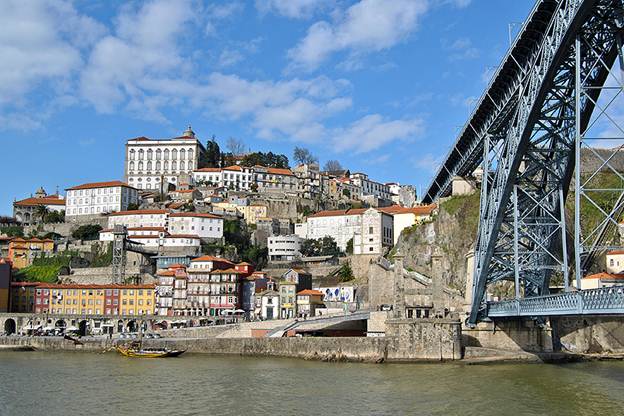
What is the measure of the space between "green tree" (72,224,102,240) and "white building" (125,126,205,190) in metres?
22.3

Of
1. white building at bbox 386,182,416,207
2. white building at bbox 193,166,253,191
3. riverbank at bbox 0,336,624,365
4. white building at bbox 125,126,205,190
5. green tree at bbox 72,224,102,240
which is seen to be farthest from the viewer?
white building at bbox 386,182,416,207

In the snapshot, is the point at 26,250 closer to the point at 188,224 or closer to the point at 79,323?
the point at 188,224

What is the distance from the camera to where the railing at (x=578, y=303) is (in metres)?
15.8

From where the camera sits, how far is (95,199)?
263 ft

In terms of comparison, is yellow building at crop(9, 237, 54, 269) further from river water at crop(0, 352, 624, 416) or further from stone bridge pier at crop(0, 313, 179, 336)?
river water at crop(0, 352, 624, 416)

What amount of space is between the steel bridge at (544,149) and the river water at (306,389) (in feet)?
9.73

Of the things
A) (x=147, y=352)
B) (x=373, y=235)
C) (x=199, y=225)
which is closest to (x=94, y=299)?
(x=199, y=225)

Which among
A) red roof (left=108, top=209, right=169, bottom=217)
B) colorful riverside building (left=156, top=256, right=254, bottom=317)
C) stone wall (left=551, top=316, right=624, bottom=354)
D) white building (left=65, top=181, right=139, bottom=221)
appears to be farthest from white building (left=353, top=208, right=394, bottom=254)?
white building (left=65, top=181, right=139, bottom=221)

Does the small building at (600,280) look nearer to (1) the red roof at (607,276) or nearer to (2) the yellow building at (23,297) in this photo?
(1) the red roof at (607,276)

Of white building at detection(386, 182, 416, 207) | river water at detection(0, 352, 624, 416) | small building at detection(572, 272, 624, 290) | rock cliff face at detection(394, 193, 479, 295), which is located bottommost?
river water at detection(0, 352, 624, 416)

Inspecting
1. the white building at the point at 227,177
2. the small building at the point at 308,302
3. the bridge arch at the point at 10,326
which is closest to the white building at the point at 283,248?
the small building at the point at 308,302

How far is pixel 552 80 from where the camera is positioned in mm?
21500

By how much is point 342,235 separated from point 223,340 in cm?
3450

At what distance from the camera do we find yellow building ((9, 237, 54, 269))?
64.4m
